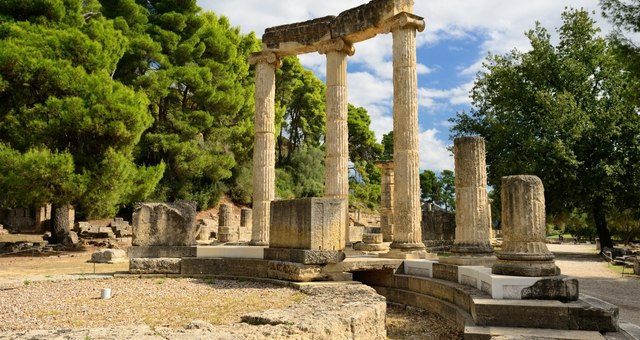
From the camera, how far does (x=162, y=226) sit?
37.1 feet

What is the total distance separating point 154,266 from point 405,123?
24.8 ft

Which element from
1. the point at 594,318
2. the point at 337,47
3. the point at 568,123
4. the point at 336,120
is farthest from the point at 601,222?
the point at 594,318

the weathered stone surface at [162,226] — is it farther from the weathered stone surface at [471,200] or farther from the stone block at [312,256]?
the weathered stone surface at [471,200]

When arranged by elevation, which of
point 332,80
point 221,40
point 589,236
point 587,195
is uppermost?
point 221,40

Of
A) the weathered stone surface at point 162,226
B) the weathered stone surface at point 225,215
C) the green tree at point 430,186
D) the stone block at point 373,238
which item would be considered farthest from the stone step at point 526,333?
the green tree at point 430,186

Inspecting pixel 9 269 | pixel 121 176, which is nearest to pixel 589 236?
pixel 121 176

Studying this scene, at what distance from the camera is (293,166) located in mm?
41562

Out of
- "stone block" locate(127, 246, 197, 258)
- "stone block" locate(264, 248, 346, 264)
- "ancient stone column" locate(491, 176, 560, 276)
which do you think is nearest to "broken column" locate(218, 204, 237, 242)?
"stone block" locate(127, 246, 197, 258)

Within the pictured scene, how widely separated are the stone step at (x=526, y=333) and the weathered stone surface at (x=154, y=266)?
718 cm

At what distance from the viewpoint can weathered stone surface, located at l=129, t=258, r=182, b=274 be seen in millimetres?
10812

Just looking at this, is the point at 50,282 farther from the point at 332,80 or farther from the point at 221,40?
the point at 221,40

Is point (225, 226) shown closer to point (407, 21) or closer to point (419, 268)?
point (407, 21)

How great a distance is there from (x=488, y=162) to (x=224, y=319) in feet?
64.8

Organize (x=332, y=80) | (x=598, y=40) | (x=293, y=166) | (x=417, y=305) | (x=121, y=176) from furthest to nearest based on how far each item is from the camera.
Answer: (x=293, y=166)
(x=598, y=40)
(x=121, y=176)
(x=332, y=80)
(x=417, y=305)
